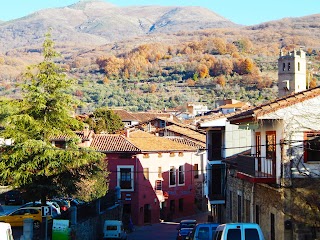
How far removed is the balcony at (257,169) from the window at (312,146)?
1.55 m

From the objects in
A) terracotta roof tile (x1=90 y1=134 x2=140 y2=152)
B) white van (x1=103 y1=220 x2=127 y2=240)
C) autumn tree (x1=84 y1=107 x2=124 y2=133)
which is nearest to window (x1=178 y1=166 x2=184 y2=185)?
terracotta roof tile (x1=90 y1=134 x2=140 y2=152)

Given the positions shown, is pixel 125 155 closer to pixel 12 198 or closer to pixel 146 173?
pixel 146 173

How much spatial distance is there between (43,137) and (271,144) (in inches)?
512

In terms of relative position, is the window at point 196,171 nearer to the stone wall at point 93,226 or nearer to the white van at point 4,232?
the stone wall at point 93,226

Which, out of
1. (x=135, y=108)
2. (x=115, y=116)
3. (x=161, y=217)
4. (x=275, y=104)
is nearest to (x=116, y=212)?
(x=161, y=217)

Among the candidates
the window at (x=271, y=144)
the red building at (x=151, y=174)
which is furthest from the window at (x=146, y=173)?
the window at (x=271, y=144)

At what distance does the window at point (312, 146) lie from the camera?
2612 centimetres

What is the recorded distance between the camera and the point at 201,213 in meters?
65.9

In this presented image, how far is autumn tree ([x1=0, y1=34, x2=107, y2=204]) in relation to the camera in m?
34.7

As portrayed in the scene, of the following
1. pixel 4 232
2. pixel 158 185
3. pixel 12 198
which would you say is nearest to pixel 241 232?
pixel 4 232

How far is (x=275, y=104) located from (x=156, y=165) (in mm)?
33293

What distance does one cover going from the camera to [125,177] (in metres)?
56.4

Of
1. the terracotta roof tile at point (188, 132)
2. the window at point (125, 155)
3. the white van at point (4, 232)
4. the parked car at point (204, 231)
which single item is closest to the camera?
the white van at point (4, 232)

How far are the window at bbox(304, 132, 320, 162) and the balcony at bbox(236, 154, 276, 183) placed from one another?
1.55 meters
